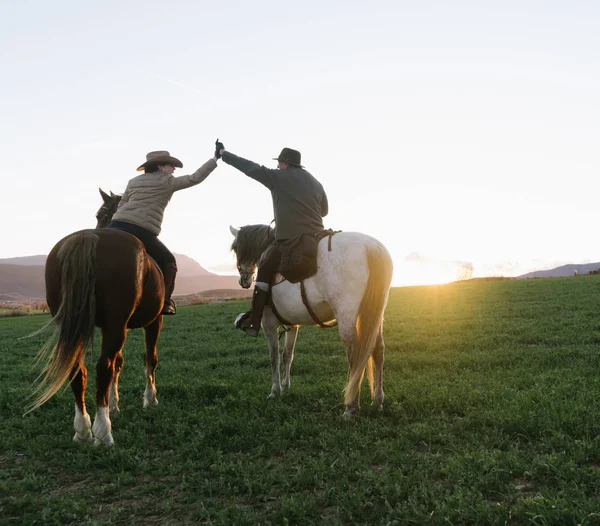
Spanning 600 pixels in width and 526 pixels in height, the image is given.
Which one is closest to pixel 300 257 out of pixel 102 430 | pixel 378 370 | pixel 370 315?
pixel 370 315

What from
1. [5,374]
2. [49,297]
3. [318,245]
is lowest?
[5,374]

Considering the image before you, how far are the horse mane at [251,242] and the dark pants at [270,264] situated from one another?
0.73 metres

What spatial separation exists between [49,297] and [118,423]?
7.13 feet

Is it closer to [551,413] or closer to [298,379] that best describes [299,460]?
[551,413]

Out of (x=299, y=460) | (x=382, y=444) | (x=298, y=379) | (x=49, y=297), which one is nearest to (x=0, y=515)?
(x=49, y=297)

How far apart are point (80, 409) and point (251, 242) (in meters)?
3.74

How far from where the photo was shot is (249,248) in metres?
8.21

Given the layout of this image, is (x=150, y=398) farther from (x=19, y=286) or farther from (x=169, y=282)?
(x=19, y=286)

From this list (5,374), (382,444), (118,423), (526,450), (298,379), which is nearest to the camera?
(526,450)

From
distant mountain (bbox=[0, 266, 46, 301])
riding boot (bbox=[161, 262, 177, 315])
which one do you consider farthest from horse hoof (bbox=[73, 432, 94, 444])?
distant mountain (bbox=[0, 266, 46, 301])

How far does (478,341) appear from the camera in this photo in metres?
12.0

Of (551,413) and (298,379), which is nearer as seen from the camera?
(551,413)

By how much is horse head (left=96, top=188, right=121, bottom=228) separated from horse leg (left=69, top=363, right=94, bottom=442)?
268 cm

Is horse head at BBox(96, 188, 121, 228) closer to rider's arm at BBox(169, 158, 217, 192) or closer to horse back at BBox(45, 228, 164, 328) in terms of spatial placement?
rider's arm at BBox(169, 158, 217, 192)
